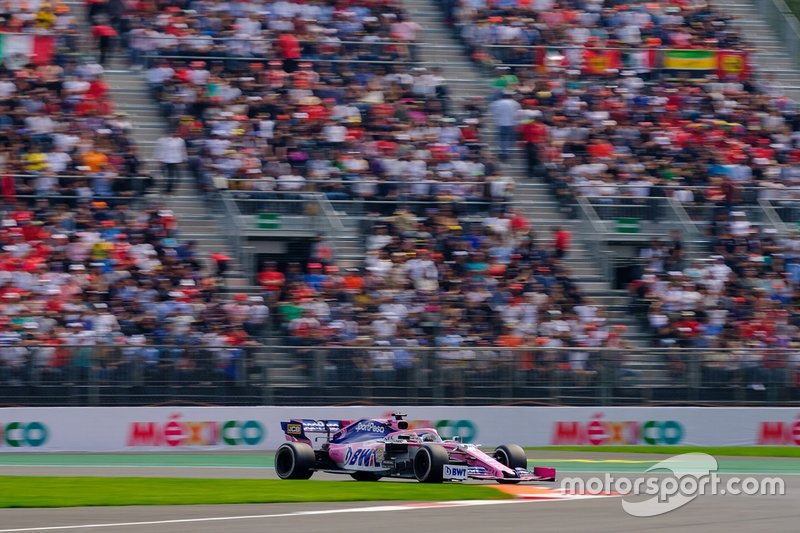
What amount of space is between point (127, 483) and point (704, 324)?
446 inches

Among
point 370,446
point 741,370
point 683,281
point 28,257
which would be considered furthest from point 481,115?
point 370,446

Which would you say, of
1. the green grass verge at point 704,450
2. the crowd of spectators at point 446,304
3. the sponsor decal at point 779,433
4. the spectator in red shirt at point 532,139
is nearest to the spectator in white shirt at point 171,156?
the crowd of spectators at point 446,304

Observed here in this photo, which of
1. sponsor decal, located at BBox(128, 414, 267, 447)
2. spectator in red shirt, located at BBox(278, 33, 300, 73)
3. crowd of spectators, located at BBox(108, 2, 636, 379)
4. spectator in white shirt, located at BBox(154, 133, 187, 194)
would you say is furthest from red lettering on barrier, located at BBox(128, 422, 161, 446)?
spectator in red shirt, located at BBox(278, 33, 300, 73)

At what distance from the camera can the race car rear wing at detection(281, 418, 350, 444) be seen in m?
16.1

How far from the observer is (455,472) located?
47.9ft

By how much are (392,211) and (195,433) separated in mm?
5114

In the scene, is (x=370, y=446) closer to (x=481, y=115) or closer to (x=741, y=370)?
(x=741, y=370)

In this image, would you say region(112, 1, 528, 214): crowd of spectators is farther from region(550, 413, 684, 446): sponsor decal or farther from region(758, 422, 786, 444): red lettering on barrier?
region(758, 422, 786, 444): red lettering on barrier


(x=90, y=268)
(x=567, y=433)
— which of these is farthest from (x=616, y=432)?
(x=90, y=268)

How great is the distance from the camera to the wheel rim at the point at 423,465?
14.7 m

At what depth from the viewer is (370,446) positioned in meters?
15.5

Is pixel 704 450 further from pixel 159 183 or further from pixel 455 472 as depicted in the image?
pixel 159 183

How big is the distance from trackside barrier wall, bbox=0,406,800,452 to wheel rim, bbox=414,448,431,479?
6097 mm

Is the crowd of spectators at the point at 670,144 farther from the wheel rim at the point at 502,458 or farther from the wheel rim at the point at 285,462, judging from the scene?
the wheel rim at the point at 285,462
